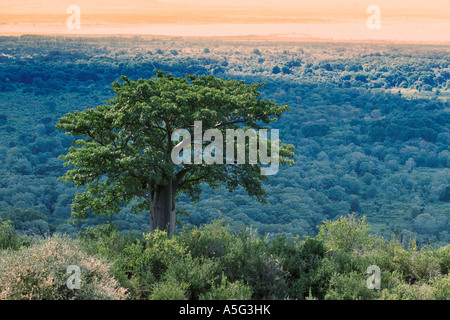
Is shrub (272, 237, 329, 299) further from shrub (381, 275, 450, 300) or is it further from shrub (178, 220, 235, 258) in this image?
shrub (381, 275, 450, 300)

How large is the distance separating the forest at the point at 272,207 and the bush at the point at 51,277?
37 mm

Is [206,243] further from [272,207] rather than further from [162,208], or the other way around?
[272,207]

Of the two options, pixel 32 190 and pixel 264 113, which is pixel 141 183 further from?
pixel 32 190

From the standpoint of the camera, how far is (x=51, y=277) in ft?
26.5

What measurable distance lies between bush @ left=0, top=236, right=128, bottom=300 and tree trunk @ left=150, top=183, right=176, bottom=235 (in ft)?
→ 22.6

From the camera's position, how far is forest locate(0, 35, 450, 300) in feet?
30.9

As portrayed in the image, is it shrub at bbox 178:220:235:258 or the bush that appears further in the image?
shrub at bbox 178:220:235:258

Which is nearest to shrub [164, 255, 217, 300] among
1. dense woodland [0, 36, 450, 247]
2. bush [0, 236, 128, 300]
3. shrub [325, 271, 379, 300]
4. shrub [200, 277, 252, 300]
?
shrub [200, 277, 252, 300]

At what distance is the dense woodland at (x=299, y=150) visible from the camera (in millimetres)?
85000

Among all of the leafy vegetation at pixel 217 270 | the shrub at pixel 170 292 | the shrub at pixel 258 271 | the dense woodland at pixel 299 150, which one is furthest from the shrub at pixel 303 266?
the dense woodland at pixel 299 150

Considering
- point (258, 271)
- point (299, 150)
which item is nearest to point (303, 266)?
point (258, 271)

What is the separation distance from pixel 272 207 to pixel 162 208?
76.9 m
